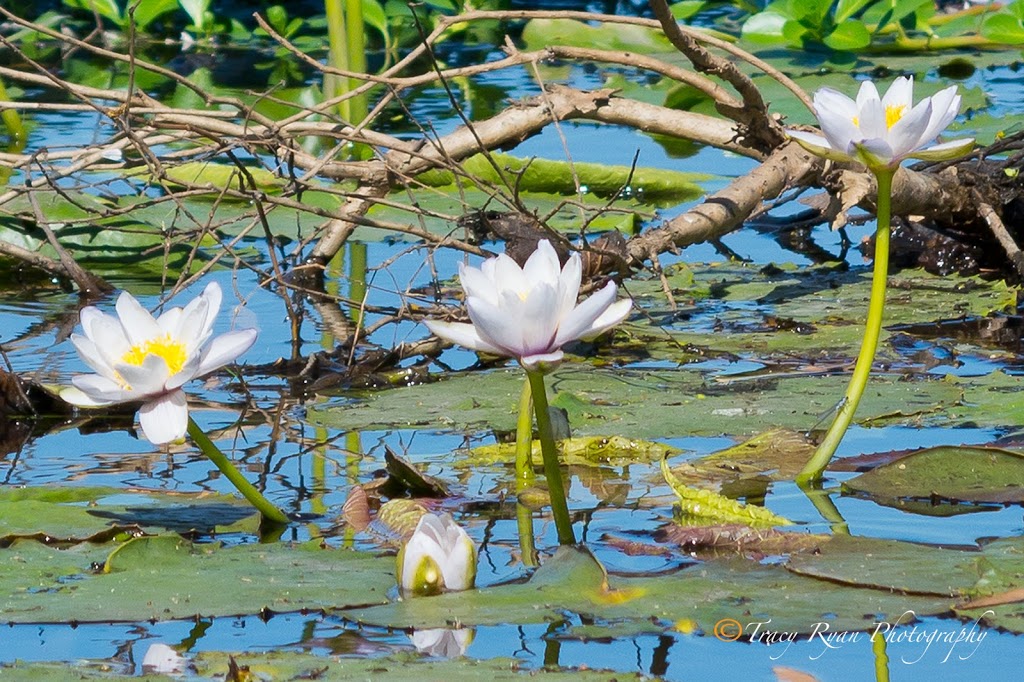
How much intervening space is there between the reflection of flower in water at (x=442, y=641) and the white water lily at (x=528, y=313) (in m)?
0.33

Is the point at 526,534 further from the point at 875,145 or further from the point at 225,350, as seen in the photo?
the point at 875,145

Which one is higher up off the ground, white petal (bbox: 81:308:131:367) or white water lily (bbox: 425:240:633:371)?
white water lily (bbox: 425:240:633:371)

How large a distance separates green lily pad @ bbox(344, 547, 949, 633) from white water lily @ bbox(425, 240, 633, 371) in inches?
9.9

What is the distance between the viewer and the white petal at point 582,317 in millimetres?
1748

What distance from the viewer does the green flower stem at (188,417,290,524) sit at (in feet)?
6.22

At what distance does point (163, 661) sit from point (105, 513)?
0.53 metres

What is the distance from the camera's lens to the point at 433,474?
236cm

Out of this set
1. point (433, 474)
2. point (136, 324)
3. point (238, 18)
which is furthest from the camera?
point (238, 18)

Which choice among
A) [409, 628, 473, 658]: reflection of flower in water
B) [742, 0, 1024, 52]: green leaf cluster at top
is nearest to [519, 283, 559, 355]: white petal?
[409, 628, 473, 658]: reflection of flower in water

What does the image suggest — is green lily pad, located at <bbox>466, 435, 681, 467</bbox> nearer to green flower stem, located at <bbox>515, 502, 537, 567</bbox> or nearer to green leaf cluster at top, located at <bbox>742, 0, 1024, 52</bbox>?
green flower stem, located at <bbox>515, 502, 537, 567</bbox>

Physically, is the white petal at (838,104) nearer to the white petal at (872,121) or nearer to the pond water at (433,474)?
the white petal at (872,121)

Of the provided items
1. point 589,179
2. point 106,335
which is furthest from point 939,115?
point 589,179

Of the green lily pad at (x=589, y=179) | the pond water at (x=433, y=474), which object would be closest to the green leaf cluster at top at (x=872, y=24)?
the green lily pad at (x=589, y=179)

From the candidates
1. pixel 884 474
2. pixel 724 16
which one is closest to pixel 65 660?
pixel 884 474
